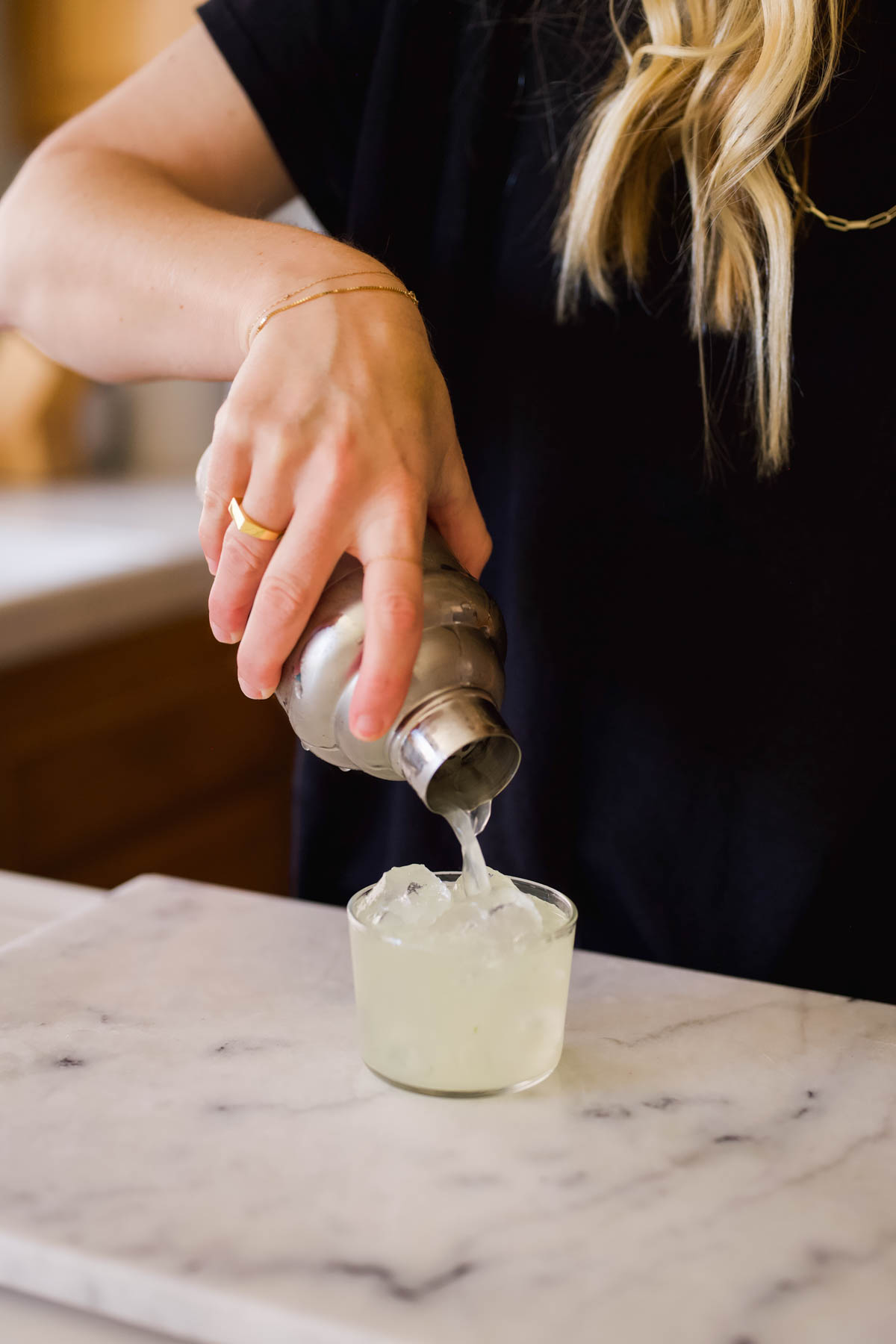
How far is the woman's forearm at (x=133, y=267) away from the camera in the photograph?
0.74 meters

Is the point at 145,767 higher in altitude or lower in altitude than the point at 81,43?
lower

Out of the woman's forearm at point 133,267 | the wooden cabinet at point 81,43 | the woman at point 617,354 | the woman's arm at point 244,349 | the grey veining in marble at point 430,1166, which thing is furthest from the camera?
the wooden cabinet at point 81,43

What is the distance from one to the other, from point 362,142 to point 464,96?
0.09 meters

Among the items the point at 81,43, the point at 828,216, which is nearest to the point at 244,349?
the point at 828,216

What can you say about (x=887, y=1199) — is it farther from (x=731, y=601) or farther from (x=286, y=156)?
(x=286, y=156)

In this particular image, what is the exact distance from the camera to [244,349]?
731 millimetres

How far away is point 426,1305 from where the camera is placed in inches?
19.5

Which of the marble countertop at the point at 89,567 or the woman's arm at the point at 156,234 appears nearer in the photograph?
the woman's arm at the point at 156,234

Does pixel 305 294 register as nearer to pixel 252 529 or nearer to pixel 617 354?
pixel 252 529

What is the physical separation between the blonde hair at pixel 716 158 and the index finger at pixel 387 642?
0.35 m

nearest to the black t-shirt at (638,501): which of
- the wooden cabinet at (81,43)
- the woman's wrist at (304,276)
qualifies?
the woman's wrist at (304,276)

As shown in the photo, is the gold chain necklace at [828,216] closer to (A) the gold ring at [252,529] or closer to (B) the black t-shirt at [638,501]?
(B) the black t-shirt at [638,501]

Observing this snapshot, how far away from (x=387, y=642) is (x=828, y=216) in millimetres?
521

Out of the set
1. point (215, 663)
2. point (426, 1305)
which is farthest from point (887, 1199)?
point (215, 663)
